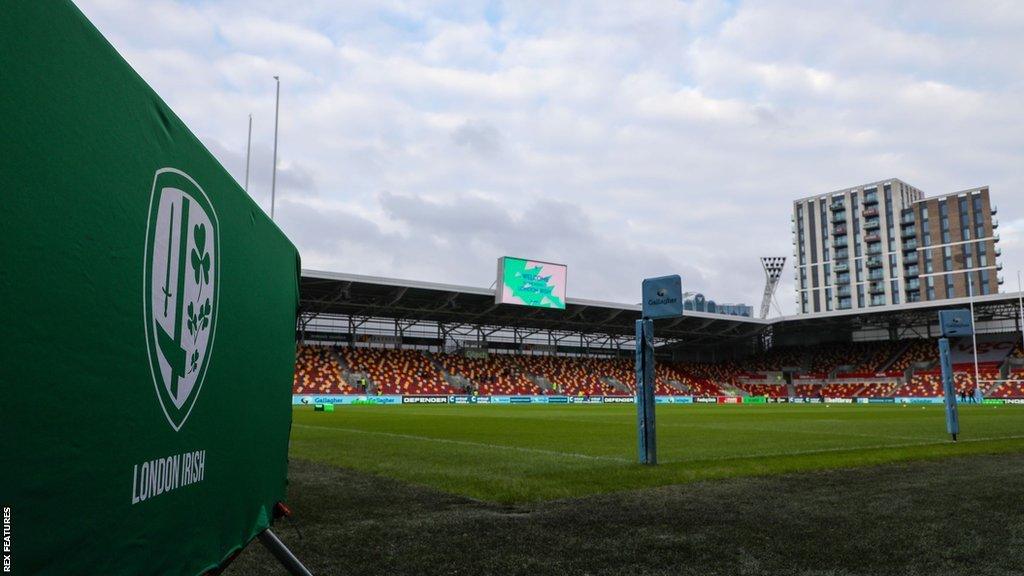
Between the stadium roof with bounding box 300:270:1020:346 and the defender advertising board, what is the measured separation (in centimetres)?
4354

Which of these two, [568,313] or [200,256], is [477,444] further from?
[568,313]

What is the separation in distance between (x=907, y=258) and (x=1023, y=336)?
68.0 metres

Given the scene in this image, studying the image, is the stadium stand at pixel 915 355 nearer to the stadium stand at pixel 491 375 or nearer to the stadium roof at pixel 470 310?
the stadium roof at pixel 470 310

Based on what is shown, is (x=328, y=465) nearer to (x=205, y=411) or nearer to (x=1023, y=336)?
(x=205, y=411)

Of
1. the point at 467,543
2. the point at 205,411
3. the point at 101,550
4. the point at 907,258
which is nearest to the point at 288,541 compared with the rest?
the point at 467,543

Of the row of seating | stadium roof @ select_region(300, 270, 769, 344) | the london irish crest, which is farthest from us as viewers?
the row of seating

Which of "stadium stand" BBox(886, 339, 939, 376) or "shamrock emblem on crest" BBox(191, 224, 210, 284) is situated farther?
"stadium stand" BBox(886, 339, 939, 376)

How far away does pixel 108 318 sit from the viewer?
228 centimetres

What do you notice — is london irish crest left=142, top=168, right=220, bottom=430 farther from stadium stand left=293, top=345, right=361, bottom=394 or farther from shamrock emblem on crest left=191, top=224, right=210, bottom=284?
stadium stand left=293, top=345, right=361, bottom=394

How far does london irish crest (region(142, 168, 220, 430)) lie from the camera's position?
2613 millimetres

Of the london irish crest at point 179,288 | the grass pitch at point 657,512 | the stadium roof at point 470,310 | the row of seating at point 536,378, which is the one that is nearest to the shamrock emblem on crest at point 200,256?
the london irish crest at point 179,288

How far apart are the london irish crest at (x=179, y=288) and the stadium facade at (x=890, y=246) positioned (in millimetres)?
115238

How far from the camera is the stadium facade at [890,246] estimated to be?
113000 millimetres

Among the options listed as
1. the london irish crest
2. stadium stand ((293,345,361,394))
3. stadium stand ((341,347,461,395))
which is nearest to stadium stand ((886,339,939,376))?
stadium stand ((341,347,461,395))
